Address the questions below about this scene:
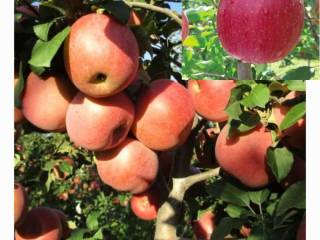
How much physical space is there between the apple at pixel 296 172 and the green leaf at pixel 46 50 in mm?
364

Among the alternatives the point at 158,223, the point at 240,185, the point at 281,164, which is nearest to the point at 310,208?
the point at 281,164

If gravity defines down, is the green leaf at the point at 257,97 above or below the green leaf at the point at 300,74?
above

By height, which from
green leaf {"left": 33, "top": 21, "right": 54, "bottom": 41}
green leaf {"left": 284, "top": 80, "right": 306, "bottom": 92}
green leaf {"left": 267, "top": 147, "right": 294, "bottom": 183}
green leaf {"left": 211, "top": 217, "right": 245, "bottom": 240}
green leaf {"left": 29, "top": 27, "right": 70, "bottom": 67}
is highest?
green leaf {"left": 33, "top": 21, "right": 54, "bottom": 41}

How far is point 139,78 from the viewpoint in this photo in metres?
0.79

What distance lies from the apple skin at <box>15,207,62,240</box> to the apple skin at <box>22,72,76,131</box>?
28 cm

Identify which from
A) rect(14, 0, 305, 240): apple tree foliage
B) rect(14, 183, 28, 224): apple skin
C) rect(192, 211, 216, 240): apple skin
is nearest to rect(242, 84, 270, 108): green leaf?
rect(14, 0, 305, 240): apple tree foliage

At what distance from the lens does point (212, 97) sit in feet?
2.76

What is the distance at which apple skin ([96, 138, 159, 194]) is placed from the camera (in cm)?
78

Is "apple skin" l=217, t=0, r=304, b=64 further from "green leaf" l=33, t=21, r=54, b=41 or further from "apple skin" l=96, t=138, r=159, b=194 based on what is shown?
"green leaf" l=33, t=21, r=54, b=41

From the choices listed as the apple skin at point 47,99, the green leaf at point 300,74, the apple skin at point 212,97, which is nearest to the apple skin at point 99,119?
the apple skin at point 47,99

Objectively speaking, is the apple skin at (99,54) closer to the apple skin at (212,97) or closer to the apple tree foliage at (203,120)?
the apple tree foliage at (203,120)

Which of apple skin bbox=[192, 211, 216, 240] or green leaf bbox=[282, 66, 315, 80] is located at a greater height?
green leaf bbox=[282, 66, 315, 80]

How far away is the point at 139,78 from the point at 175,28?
0.73 ft

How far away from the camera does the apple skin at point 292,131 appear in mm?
677
